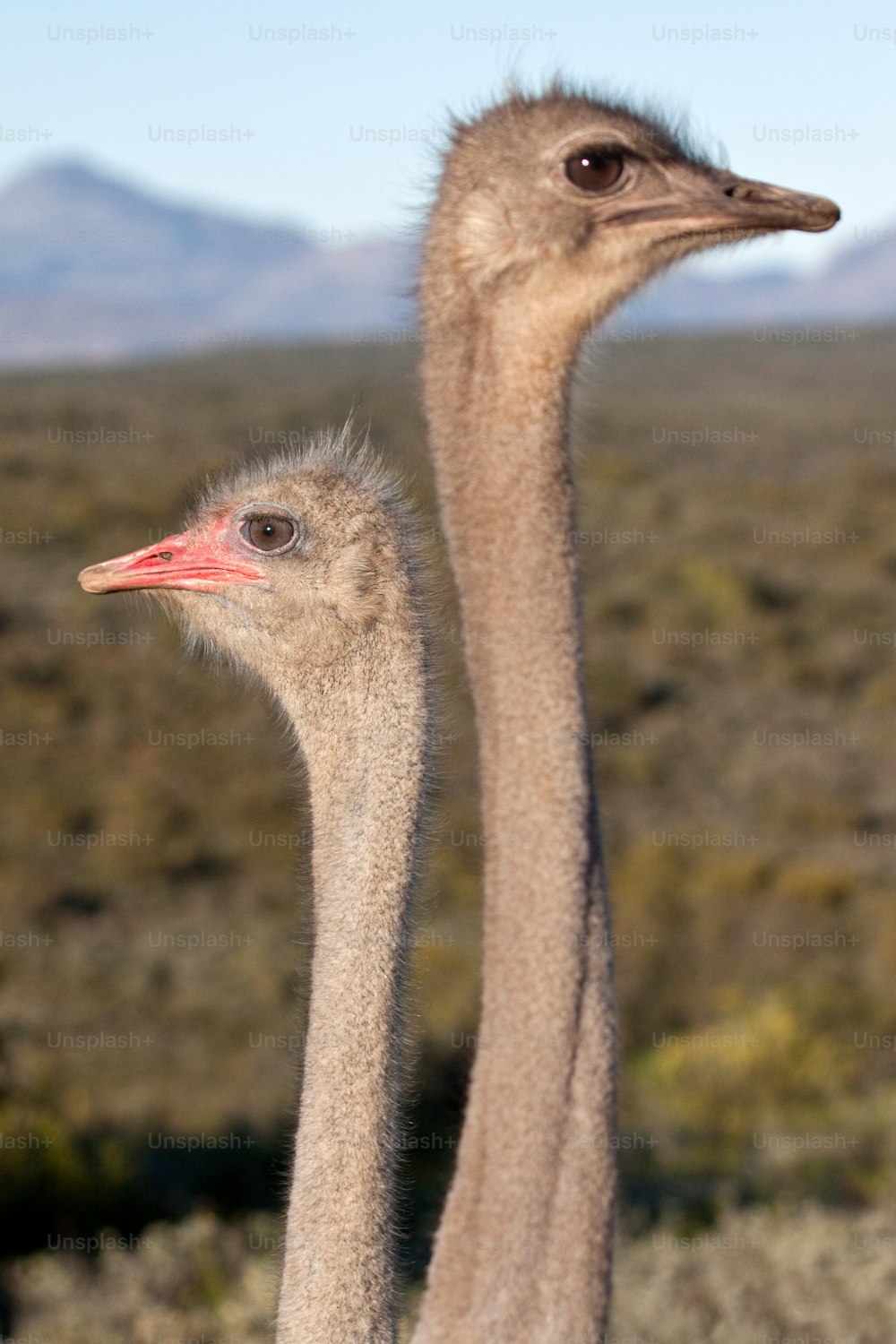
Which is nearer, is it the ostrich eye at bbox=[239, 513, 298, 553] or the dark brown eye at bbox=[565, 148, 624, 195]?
the ostrich eye at bbox=[239, 513, 298, 553]

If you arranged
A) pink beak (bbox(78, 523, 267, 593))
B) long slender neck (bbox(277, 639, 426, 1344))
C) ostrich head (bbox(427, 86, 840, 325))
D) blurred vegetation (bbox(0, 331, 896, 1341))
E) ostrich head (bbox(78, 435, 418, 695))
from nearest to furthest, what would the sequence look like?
long slender neck (bbox(277, 639, 426, 1344)), ostrich head (bbox(78, 435, 418, 695)), pink beak (bbox(78, 523, 267, 593)), ostrich head (bbox(427, 86, 840, 325)), blurred vegetation (bbox(0, 331, 896, 1341))

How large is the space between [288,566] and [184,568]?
18 centimetres

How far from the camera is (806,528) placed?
23.9m

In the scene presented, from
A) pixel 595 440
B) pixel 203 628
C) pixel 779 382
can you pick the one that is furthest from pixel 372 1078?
pixel 779 382

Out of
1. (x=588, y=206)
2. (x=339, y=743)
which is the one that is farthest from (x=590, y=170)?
(x=339, y=743)

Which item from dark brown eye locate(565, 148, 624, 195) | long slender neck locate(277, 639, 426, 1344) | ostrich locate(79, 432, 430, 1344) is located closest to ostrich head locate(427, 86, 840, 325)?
dark brown eye locate(565, 148, 624, 195)

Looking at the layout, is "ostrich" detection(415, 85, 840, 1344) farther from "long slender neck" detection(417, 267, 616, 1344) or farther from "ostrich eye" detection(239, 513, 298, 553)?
"ostrich eye" detection(239, 513, 298, 553)

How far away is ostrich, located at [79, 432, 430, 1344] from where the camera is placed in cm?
211

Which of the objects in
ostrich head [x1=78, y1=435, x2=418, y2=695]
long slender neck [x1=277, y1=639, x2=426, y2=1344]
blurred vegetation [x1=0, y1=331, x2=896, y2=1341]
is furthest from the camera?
blurred vegetation [x1=0, y1=331, x2=896, y2=1341]

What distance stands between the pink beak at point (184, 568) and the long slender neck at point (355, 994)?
0.76ft

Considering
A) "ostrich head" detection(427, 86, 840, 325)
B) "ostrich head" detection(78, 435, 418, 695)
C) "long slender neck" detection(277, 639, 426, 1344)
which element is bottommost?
"long slender neck" detection(277, 639, 426, 1344)

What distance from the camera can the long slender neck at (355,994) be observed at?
2092mm

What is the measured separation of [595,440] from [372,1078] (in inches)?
1320

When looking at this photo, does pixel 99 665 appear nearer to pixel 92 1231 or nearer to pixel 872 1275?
pixel 92 1231
